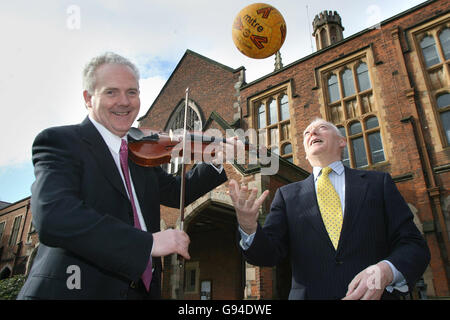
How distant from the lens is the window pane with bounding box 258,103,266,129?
15008 mm

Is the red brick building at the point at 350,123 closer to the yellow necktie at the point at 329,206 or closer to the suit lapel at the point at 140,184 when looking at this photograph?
the yellow necktie at the point at 329,206

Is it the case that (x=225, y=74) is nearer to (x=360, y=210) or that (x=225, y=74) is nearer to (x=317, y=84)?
(x=317, y=84)

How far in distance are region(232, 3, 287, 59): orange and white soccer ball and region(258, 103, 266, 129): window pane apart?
1008cm

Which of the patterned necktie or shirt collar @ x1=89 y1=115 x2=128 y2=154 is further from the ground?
shirt collar @ x1=89 y1=115 x2=128 y2=154

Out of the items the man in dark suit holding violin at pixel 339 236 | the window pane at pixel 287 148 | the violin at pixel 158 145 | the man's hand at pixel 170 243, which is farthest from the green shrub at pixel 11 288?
the window pane at pixel 287 148

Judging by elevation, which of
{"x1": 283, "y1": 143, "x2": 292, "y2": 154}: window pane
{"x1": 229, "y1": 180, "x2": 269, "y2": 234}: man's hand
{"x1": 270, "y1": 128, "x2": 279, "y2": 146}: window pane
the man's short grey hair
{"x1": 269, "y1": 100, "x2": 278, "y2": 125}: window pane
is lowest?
{"x1": 229, "y1": 180, "x2": 269, "y2": 234}: man's hand

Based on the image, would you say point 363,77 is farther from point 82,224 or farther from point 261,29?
point 82,224

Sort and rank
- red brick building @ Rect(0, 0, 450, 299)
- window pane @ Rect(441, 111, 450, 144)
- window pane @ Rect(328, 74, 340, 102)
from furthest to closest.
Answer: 1. window pane @ Rect(328, 74, 340, 102)
2. window pane @ Rect(441, 111, 450, 144)
3. red brick building @ Rect(0, 0, 450, 299)

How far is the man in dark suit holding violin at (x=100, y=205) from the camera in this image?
1.40 m

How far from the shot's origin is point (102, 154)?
1823 millimetres

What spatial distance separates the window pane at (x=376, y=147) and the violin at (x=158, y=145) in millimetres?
10024

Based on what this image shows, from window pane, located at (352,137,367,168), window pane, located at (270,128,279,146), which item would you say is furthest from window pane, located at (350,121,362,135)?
window pane, located at (270,128,279,146)

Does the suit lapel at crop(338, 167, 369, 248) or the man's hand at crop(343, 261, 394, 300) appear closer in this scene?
the man's hand at crop(343, 261, 394, 300)

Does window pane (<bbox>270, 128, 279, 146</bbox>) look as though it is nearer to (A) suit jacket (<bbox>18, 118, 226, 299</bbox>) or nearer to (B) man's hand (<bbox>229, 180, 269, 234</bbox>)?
(B) man's hand (<bbox>229, 180, 269, 234</bbox>)
